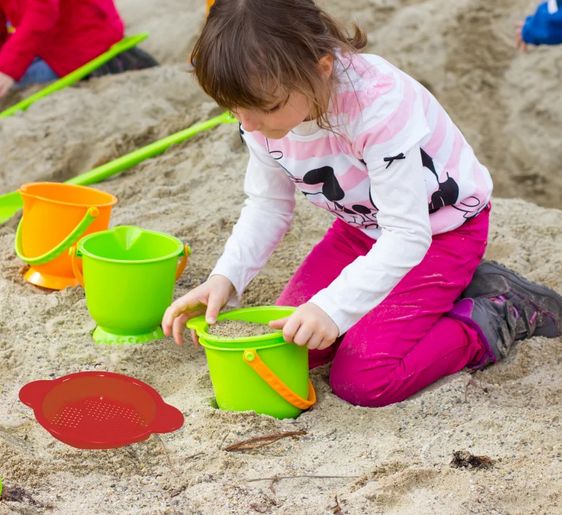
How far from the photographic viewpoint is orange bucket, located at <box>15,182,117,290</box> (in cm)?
211

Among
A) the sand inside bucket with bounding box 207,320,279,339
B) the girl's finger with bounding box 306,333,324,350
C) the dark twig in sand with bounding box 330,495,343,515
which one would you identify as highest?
the girl's finger with bounding box 306,333,324,350

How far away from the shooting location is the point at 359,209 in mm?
1811

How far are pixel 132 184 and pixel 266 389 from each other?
4.36 ft

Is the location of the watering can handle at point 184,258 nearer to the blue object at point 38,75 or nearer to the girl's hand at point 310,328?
the girl's hand at point 310,328

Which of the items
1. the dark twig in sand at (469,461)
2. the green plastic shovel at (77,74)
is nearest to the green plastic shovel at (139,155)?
the green plastic shovel at (77,74)

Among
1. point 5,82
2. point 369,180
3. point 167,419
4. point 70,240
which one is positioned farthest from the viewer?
point 5,82

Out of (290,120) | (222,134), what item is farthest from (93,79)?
(290,120)

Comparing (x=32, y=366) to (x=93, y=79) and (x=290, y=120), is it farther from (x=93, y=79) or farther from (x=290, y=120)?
(x=93, y=79)

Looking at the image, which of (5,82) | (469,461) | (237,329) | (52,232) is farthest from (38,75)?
(469,461)

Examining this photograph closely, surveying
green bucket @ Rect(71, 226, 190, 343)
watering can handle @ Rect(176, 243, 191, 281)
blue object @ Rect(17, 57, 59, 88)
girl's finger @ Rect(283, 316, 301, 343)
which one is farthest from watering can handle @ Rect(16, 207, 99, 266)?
blue object @ Rect(17, 57, 59, 88)

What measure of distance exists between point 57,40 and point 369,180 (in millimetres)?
2432

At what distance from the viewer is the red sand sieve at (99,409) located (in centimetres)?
155

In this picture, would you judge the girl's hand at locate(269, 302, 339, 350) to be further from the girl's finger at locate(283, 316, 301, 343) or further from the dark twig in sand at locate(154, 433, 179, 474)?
the dark twig in sand at locate(154, 433, 179, 474)

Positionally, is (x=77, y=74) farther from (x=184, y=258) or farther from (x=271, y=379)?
(x=271, y=379)
